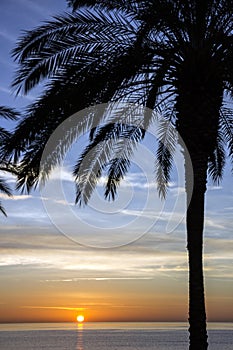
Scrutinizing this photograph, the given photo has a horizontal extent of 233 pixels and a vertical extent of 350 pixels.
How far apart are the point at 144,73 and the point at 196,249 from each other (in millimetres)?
3805

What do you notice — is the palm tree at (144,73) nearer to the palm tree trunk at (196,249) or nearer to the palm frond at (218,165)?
the palm tree trunk at (196,249)

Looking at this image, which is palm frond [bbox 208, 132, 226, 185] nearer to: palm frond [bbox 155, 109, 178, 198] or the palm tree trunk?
palm frond [bbox 155, 109, 178, 198]

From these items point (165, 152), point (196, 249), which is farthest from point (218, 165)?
point (196, 249)

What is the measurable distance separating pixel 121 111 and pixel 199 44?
266 cm

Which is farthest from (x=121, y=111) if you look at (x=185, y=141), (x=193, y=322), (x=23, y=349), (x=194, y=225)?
(x=23, y=349)

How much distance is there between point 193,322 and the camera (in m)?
13.7

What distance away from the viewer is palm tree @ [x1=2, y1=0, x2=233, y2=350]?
13.3 m

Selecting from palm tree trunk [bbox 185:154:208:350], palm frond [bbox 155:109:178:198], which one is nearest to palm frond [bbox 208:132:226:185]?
palm frond [bbox 155:109:178:198]

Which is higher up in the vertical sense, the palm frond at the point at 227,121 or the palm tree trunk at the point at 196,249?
the palm frond at the point at 227,121

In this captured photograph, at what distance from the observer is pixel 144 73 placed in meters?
14.1

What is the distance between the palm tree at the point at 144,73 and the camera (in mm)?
13273

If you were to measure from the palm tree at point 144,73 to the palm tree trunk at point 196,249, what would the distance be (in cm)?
2

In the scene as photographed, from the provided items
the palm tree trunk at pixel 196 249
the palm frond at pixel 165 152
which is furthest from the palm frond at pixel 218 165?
the palm tree trunk at pixel 196 249

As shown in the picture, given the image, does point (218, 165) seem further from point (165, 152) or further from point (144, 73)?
point (144, 73)
